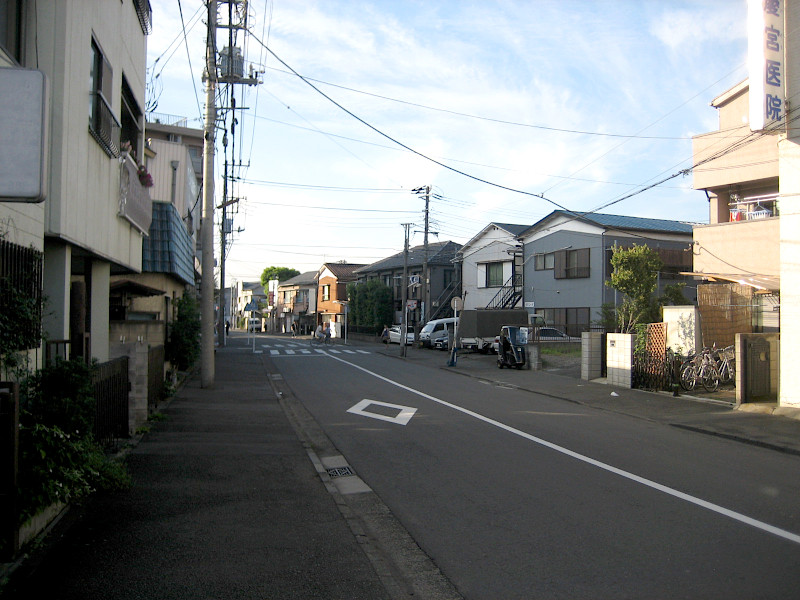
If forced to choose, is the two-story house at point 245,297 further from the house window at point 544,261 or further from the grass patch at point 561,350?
the grass patch at point 561,350

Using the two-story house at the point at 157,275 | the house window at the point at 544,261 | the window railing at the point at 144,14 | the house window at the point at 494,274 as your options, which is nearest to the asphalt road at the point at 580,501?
the two-story house at the point at 157,275

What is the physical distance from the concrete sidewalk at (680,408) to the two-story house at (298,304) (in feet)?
193

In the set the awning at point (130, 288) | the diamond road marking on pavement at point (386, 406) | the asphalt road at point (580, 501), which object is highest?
the awning at point (130, 288)

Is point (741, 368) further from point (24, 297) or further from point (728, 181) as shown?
point (24, 297)

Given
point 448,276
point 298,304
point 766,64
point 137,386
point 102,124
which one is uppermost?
point 766,64

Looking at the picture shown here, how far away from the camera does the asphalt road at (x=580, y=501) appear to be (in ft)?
16.1

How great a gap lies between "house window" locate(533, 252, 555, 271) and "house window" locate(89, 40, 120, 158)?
3442 centimetres

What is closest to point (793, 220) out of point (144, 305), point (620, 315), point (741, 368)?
point (741, 368)

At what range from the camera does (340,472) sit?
28.2 ft

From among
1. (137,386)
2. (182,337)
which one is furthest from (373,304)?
(137,386)

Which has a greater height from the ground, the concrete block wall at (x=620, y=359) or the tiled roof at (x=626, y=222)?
the tiled roof at (x=626, y=222)

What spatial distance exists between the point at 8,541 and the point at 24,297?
2.42m

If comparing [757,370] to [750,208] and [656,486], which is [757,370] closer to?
[656,486]

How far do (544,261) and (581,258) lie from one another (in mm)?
3385
